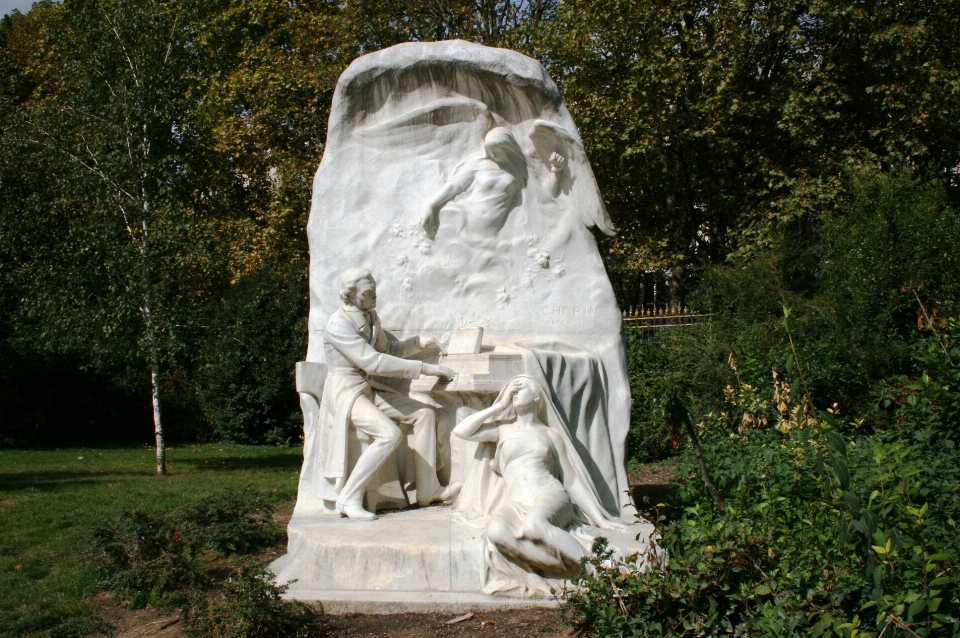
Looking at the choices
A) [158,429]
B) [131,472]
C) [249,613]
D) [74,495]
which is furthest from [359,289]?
[131,472]

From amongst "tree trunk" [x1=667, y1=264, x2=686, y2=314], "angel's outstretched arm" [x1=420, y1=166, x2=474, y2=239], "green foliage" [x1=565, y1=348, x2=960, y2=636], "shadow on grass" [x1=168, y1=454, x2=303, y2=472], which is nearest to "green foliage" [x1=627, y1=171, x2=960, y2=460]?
"tree trunk" [x1=667, y1=264, x2=686, y2=314]

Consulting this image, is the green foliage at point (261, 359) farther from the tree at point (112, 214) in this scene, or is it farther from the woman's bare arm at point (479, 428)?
the woman's bare arm at point (479, 428)

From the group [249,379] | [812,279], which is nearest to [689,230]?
[812,279]

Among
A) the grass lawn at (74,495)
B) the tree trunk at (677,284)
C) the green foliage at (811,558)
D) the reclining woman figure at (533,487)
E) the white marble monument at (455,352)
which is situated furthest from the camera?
the tree trunk at (677,284)

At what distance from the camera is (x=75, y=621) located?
4.73 metres

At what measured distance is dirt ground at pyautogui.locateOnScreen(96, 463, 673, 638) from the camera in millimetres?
4457

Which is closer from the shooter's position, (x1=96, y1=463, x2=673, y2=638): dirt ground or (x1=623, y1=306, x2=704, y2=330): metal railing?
(x1=96, y1=463, x2=673, y2=638): dirt ground

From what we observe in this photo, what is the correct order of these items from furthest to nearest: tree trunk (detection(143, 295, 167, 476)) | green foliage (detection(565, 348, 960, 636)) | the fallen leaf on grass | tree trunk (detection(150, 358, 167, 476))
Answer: tree trunk (detection(150, 358, 167, 476)) → tree trunk (detection(143, 295, 167, 476)) → the fallen leaf on grass → green foliage (detection(565, 348, 960, 636))

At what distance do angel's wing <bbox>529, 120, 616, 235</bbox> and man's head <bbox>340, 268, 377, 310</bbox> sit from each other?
5.61ft

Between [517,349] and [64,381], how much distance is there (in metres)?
12.2

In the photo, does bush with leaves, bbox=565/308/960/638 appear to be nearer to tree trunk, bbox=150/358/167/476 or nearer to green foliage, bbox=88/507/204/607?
green foliage, bbox=88/507/204/607

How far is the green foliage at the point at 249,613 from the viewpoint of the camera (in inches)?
165

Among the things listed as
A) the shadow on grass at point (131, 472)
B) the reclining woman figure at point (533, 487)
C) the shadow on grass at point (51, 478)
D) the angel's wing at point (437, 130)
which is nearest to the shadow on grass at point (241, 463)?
the shadow on grass at point (131, 472)

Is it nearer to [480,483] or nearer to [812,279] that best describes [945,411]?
[480,483]
